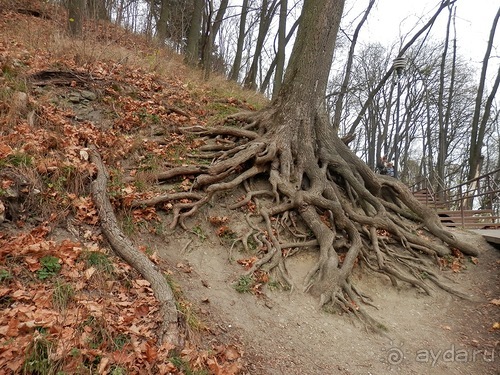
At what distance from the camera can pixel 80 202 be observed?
3691mm

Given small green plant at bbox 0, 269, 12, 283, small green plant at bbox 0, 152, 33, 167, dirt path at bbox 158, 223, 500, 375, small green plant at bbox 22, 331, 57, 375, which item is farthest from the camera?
small green plant at bbox 0, 152, 33, 167

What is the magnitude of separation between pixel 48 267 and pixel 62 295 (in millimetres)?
391

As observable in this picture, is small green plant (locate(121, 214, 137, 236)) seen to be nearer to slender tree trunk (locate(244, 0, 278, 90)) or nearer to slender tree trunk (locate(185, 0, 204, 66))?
slender tree trunk (locate(185, 0, 204, 66))

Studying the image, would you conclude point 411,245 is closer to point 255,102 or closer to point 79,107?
point 255,102

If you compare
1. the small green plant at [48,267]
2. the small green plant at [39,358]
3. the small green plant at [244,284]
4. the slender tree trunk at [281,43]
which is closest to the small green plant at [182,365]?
the small green plant at [39,358]

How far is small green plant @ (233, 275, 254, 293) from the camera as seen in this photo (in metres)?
3.90

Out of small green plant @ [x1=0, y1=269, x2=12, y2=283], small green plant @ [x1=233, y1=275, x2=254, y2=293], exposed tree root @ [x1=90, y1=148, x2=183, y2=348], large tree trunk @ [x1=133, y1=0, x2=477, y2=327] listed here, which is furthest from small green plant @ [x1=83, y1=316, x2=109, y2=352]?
large tree trunk @ [x1=133, y1=0, x2=477, y2=327]

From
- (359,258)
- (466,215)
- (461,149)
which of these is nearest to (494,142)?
(461,149)

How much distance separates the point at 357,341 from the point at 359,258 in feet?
5.25

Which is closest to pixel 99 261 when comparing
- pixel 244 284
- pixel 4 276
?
pixel 4 276

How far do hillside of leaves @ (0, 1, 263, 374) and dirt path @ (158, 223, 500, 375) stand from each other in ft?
1.28

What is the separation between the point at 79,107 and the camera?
18.6 feet

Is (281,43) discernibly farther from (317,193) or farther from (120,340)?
(120,340)

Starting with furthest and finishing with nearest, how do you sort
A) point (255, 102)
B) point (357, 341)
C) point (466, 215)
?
point (466, 215)
point (255, 102)
point (357, 341)
